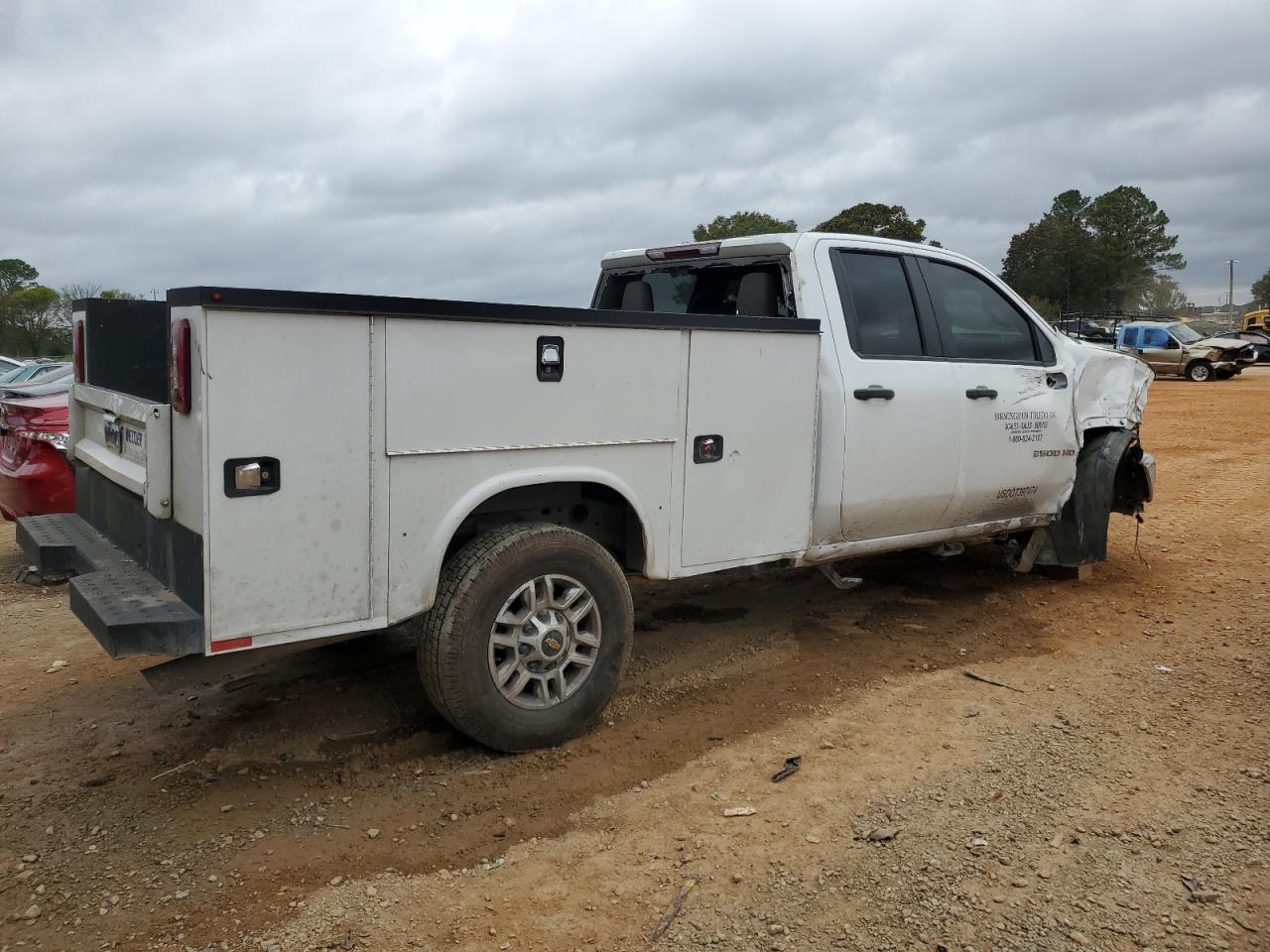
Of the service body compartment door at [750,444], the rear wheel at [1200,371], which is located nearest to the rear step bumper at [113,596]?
the service body compartment door at [750,444]

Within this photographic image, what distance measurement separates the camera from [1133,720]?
4383 millimetres

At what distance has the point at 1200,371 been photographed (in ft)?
90.1

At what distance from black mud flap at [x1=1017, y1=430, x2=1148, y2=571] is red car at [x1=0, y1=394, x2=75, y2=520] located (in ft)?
19.8

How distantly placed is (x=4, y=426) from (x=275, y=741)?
402cm

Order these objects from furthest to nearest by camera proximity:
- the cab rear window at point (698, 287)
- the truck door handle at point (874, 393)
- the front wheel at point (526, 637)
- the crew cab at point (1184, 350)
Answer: the crew cab at point (1184, 350), the cab rear window at point (698, 287), the truck door handle at point (874, 393), the front wheel at point (526, 637)

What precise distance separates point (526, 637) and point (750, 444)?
1358 millimetres

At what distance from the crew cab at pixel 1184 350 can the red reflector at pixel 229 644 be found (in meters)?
→ 27.8

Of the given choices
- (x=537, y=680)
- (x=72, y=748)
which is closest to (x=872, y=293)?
(x=537, y=680)

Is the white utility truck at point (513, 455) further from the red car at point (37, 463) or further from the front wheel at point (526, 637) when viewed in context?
the red car at point (37, 463)

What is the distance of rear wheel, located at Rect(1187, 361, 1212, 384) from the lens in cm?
2731

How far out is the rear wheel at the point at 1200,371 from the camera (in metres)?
27.3

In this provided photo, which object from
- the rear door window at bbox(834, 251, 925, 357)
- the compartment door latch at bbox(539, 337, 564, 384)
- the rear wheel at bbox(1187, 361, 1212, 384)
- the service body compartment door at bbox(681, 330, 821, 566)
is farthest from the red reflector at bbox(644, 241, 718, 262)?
the rear wheel at bbox(1187, 361, 1212, 384)

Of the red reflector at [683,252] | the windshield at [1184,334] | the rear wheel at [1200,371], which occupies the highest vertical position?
the windshield at [1184,334]

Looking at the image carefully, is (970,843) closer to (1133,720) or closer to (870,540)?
(1133,720)
